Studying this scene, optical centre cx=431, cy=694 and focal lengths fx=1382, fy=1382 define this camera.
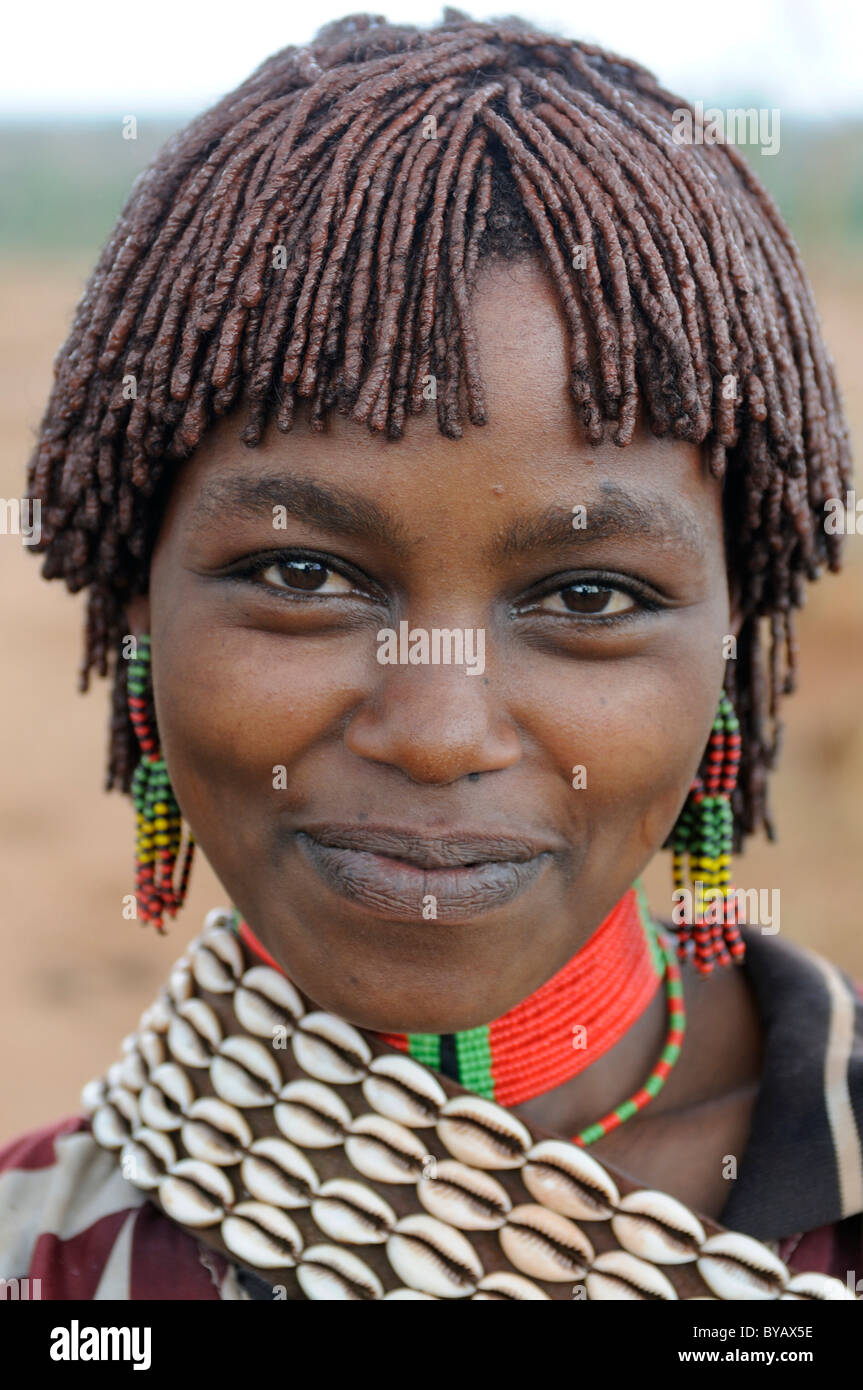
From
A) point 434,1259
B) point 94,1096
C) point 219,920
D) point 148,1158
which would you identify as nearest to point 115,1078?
point 94,1096

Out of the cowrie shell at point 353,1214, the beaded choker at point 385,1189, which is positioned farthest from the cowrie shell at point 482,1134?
the cowrie shell at point 353,1214

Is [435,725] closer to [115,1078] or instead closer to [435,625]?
[435,625]

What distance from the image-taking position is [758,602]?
5.76ft

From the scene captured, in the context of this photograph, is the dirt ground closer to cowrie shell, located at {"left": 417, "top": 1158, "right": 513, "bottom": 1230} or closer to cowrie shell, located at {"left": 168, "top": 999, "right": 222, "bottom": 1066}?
cowrie shell, located at {"left": 168, "top": 999, "right": 222, "bottom": 1066}

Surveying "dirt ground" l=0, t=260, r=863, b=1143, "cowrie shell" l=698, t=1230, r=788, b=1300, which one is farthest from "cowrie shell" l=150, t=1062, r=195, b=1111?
"dirt ground" l=0, t=260, r=863, b=1143

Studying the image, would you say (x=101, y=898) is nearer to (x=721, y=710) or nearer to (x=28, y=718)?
(x=28, y=718)

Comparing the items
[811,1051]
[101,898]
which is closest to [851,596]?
[101,898]

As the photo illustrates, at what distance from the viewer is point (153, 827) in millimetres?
1843

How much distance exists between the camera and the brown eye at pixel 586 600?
4.82 feet

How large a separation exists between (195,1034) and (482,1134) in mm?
394

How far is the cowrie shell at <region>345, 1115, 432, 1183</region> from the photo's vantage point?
1617 mm

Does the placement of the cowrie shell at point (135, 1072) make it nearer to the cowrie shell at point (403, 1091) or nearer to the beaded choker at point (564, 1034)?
the beaded choker at point (564, 1034)

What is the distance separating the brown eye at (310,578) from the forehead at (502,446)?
0.10 m
